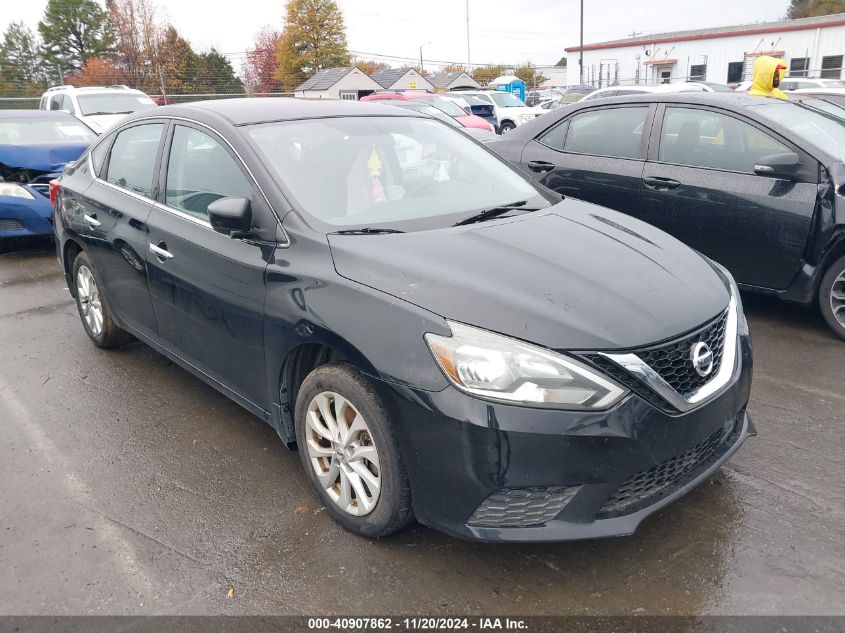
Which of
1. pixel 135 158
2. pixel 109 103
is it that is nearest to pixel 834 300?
pixel 135 158

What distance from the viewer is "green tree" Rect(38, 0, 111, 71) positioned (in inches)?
2601

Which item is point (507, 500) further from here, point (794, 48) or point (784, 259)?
point (794, 48)

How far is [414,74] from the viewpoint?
55.6 m

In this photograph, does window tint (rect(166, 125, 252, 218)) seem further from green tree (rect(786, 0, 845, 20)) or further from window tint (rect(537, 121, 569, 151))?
green tree (rect(786, 0, 845, 20))

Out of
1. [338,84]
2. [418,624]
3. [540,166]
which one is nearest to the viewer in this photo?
[418,624]

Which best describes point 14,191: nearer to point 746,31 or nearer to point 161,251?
point 161,251

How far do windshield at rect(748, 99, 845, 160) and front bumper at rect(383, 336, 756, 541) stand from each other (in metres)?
3.18

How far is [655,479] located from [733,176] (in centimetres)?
319

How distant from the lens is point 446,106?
19.5 meters

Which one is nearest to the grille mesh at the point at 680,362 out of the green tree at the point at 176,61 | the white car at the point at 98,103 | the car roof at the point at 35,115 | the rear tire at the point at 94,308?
the rear tire at the point at 94,308

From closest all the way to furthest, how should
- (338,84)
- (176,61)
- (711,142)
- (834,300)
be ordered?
(834,300), (711,142), (338,84), (176,61)

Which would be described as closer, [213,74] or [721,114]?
[721,114]

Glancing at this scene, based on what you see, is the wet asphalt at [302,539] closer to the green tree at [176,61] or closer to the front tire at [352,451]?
the front tire at [352,451]

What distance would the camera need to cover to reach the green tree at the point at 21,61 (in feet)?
133
